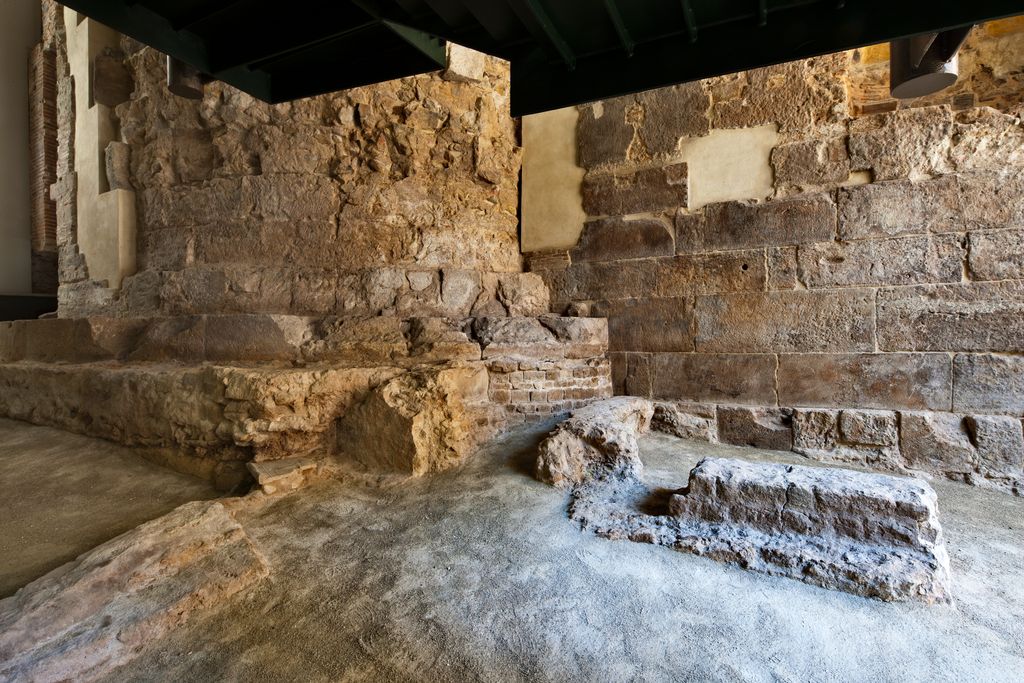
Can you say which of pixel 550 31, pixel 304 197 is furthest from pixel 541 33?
pixel 304 197

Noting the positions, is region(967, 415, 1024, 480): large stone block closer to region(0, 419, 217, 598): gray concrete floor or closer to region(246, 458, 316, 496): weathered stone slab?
region(246, 458, 316, 496): weathered stone slab

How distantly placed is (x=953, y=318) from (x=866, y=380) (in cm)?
75

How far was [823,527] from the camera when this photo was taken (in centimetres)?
222

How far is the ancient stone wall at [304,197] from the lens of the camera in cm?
431

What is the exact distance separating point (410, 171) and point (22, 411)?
4.14 meters

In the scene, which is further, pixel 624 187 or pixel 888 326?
pixel 624 187

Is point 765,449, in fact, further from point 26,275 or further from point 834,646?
point 26,275

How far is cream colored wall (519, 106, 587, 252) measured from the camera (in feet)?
16.1

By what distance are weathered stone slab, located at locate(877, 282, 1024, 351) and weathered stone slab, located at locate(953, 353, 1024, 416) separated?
10 cm

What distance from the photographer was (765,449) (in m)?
3.96

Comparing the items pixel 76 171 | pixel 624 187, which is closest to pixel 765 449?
pixel 624 187

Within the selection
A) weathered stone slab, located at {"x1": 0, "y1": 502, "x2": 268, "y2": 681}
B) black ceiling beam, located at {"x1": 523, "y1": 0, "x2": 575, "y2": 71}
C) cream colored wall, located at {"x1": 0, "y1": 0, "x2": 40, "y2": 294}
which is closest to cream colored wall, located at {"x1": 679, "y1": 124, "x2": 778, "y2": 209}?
black ceiling beam, located at {"x1": 523, "y1": 0, "x2": 575, "y2": 71}

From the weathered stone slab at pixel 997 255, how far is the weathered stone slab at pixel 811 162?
108 cm

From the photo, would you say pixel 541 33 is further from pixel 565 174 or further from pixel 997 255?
pixel 997 255
